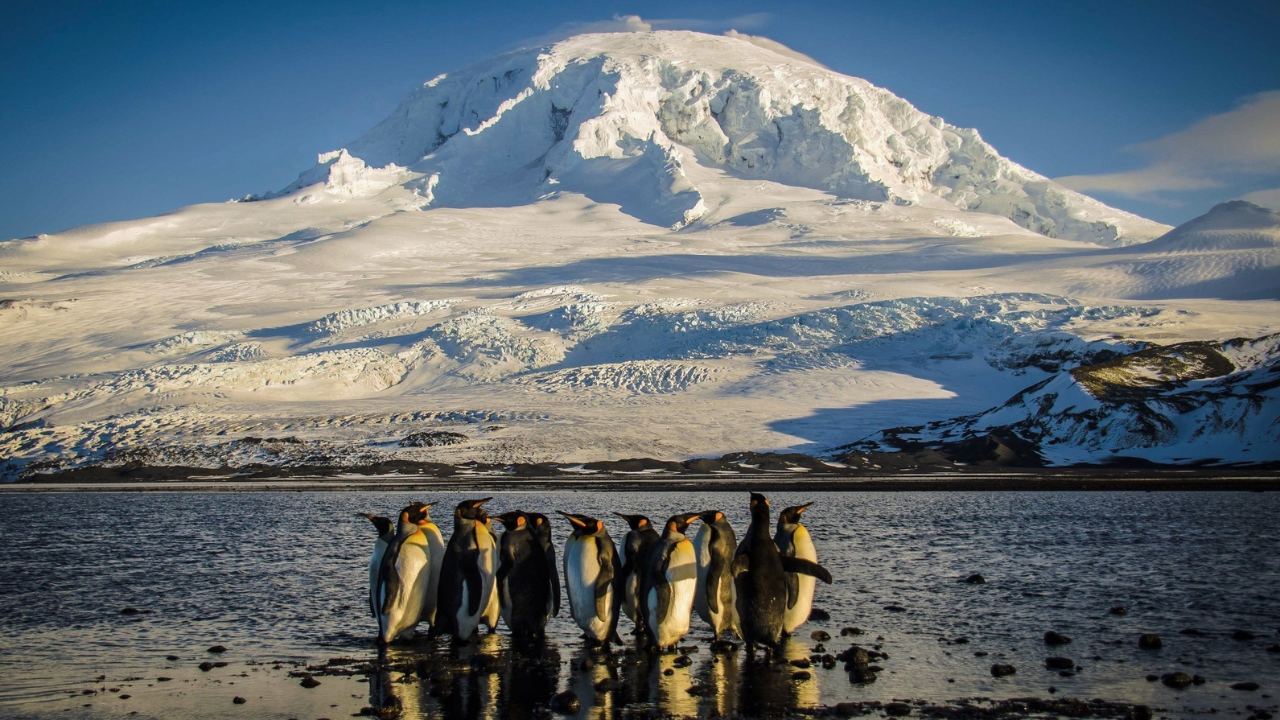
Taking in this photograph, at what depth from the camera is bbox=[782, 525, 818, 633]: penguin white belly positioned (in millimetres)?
9688

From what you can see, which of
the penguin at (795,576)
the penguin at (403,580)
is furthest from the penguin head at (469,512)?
the penguin at (795,576)

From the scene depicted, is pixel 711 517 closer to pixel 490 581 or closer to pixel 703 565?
pixel 703 565

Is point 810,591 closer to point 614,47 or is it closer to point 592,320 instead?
point 592,320

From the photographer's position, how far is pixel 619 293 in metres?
89.2

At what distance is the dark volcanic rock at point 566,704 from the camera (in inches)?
283

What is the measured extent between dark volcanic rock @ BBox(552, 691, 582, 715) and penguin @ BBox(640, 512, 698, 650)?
204cm

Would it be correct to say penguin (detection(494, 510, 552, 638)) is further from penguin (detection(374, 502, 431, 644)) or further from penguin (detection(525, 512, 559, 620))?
penguin (detection(374, 502, 431, 644))

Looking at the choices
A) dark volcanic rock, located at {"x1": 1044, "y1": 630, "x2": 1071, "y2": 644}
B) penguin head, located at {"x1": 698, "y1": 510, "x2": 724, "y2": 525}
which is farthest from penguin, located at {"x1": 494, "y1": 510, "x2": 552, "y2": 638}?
dark volcanic rock, located at {"x1": 1044, "y1": 630, "x2": 1071, "y2": 644}

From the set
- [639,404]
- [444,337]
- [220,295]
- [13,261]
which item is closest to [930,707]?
[639,404]

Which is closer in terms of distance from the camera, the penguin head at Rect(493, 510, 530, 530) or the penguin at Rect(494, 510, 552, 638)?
the penguin at Rect(494, 510, 552, 638)

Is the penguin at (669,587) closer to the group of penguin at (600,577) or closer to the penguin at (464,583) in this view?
the group of penguin at (600,577)

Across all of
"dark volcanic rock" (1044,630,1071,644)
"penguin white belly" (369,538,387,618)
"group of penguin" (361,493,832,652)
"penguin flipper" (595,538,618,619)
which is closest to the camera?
"dark volcanic rock" (1044,630,1071,644)

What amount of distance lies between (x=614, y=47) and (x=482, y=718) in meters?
173

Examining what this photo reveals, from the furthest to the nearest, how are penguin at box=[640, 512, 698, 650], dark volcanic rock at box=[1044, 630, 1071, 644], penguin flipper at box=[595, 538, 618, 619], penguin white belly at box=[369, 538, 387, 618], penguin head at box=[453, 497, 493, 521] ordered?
penguin head at box=[453, 497, 493, 521], penguin white belly at box=[369, 538, 387, 618], penguin flipper at box=[595, 538, 618, 619], penguin at box=[640, 512, 698, 650], dark volcanic rock at box=[1044, 630, 1071, 644]
